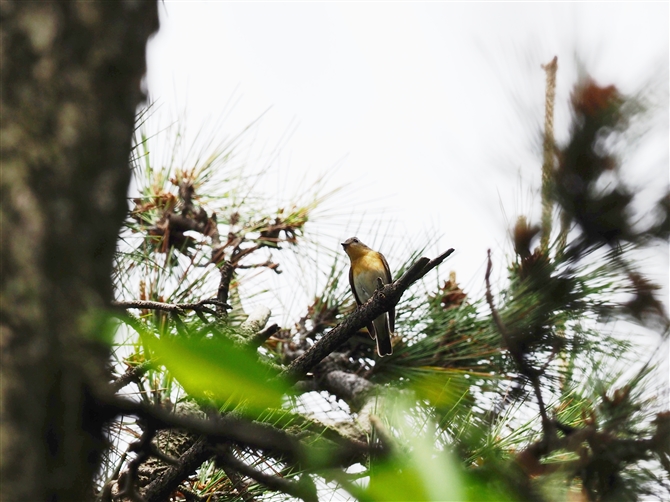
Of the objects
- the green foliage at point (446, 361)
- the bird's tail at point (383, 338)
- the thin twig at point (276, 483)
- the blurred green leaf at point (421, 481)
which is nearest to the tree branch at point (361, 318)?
A: the green foliage at point (446, 361)

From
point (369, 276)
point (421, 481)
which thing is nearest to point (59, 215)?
point (421, 481)

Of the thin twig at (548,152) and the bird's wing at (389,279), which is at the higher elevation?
the bird's wing at (389,279)

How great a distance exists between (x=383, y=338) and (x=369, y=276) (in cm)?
65

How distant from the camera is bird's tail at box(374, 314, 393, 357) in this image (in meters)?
3.41

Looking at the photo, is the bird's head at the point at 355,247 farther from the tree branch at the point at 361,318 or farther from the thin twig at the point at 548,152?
the thin twig at the point at 548,152

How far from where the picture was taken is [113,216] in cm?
77

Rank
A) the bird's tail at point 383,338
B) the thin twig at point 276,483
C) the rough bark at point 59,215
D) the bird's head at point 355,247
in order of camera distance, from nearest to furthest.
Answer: the rough bark at point 59,215 → the thin twig at point 276,483 → the bird's tail at point 383,338 → the bird's head at point 355,247

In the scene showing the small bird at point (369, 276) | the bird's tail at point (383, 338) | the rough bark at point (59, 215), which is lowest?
the rough bark at point (59, 215)

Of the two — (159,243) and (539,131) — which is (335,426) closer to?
(159,243)

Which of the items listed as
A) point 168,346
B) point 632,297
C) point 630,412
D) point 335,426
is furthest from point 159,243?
point 168,346

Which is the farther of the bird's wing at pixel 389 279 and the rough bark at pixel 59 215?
the bird's wing at pixel 389 279

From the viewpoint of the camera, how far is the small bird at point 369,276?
3.45 meters

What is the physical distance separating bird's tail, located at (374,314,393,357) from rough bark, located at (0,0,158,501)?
2688 millimetres

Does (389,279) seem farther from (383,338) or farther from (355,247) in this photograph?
(383,338)
